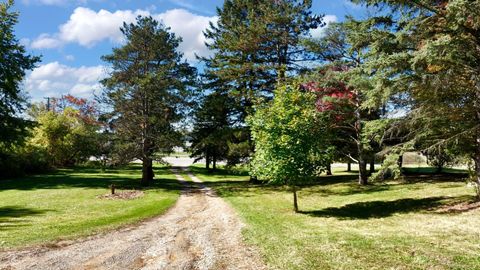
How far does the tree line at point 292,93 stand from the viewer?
50.0ft

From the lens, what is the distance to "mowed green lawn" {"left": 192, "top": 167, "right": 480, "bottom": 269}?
9719 mm

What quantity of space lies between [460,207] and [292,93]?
8.55m

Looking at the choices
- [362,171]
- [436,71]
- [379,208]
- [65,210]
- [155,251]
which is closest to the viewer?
[155,251]

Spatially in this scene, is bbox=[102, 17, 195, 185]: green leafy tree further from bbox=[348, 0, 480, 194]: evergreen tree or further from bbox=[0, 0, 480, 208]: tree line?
bbox=[348, 0, 480, 194]: evergreen tree

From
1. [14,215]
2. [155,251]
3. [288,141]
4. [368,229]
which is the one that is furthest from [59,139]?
[368,229]

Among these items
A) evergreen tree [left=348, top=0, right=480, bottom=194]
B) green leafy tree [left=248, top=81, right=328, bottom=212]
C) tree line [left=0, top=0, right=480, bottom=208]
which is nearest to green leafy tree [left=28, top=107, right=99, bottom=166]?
tree line [left=0, top=0, right=480, bottom=208]

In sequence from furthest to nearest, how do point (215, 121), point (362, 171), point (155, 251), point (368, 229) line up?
point (215, 121) → point (362, 171) → point (368, 229) → point (155, 251)

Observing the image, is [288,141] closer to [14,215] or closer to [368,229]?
[368,229]

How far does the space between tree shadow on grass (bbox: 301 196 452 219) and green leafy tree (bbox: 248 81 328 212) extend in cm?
209

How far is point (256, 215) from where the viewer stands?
17266 mm

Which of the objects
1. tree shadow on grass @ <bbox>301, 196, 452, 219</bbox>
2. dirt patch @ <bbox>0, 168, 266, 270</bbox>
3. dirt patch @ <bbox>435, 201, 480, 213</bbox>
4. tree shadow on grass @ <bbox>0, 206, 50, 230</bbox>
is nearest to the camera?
dirt patch @ <bbox>0, 168, 266, 270</bbox>

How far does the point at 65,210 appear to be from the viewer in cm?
1959

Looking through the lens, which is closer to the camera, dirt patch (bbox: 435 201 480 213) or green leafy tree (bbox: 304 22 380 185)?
dirt patch (bbox: 435 201 480 213)

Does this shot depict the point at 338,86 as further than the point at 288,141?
Yes
